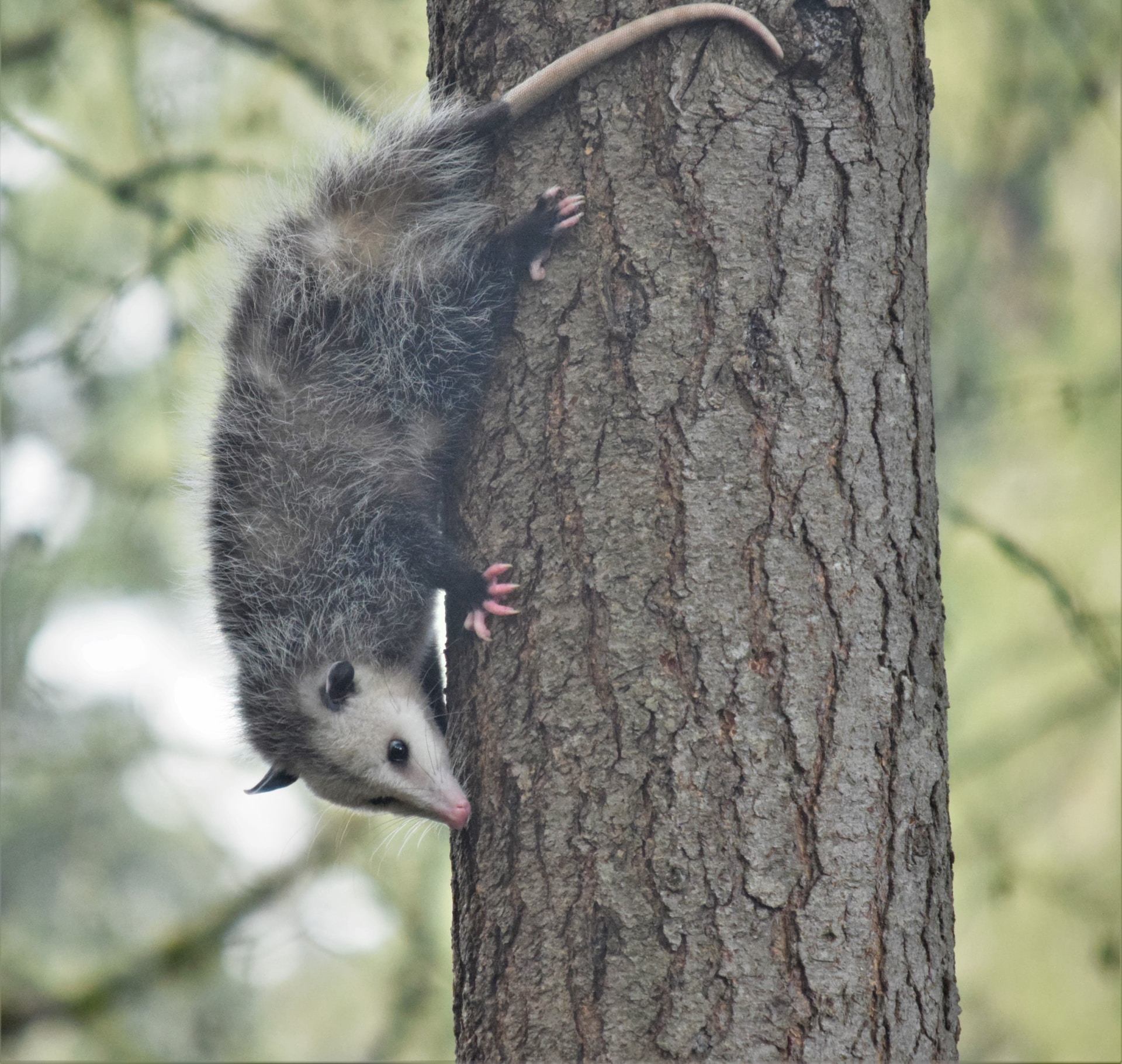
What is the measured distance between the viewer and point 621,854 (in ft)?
4.81

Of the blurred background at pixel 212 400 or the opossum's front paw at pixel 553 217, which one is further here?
the blurred background at pixel 212 400

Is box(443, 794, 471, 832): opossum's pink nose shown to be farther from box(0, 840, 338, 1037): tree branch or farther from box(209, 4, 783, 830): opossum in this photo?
box(0, 840, 338, 1037): tree branch

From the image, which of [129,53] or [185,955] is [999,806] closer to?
[185,955]

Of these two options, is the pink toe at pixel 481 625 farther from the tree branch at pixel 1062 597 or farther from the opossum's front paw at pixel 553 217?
the tree branch at pixel 1062 597

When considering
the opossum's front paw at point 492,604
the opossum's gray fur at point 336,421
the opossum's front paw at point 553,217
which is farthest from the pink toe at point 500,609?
the opossum's gray fur at point 336,421

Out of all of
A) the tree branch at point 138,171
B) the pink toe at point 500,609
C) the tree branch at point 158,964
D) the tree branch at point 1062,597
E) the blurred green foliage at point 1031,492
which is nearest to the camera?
the pink toe at point 500,609

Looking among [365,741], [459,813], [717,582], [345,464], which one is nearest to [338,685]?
[365,741]

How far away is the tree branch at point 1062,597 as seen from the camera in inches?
100

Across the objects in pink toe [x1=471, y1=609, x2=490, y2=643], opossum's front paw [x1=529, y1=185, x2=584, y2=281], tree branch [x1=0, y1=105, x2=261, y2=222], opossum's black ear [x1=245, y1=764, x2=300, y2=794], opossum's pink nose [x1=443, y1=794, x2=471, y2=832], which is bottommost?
opossum's pink nose [x1=443, y1=794, x2=471, y2=832]

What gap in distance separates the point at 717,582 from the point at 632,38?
78 centimetres

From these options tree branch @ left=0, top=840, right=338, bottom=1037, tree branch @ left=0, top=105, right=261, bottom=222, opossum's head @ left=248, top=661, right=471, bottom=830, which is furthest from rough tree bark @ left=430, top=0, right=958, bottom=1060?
tree branch @ left=0, top=840, right=338, bottom=1037

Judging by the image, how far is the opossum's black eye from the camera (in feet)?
7.43

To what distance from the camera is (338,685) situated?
7.48 feet

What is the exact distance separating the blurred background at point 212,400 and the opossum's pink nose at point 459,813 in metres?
0.72
